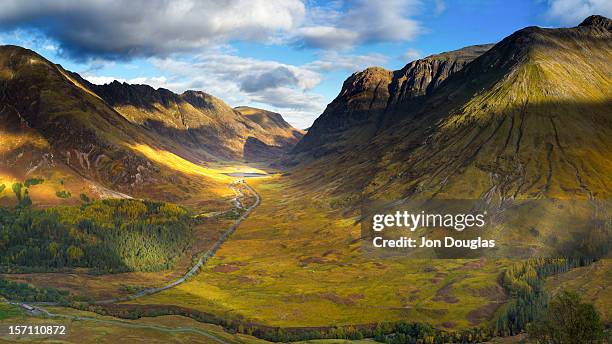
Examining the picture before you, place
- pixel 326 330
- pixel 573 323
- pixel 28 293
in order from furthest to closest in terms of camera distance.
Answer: pixel 28 293
pixel 326 330
pixel 573 323

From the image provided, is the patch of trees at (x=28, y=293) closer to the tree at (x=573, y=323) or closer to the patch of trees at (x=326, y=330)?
the patch of trees at (x=326, y=330)

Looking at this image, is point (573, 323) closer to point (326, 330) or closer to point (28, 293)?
point (326, 330)

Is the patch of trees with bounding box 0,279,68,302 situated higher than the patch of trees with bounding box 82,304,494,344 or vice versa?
the patch of trees with bounding box 0,279,68,302

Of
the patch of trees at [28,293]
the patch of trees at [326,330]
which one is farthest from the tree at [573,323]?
the patch of trees at [28,293]

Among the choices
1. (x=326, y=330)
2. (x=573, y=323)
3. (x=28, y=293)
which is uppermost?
(x=573, y=323)

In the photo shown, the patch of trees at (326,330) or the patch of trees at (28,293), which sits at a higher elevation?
the patch of trees at (28,293)

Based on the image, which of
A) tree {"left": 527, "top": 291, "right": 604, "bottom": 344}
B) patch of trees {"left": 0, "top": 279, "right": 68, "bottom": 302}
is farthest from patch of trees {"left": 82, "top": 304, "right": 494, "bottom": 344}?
tree {"left": 527, "top": 291, "right": 604, "bottom": 344}

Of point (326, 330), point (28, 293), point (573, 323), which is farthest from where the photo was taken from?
point (28, 293)

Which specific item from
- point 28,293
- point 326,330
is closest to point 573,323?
point 326,330

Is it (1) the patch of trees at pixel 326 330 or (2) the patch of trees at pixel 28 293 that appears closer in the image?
(1) the patch of trees at pixel 326 330

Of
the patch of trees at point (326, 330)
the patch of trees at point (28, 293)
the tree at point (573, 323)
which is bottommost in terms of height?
the patch of trees at point (326, 330)

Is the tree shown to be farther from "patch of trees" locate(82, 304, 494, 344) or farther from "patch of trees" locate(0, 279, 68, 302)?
"patch of trees" locate(0, 279, 68, 302)
